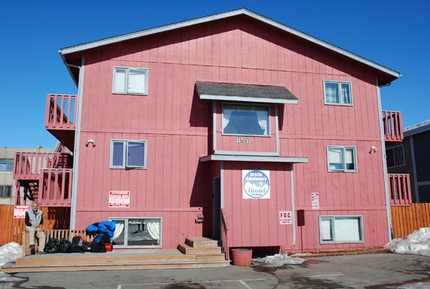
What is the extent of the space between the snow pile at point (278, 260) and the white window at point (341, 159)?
445 cm

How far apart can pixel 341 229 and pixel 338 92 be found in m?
5.64

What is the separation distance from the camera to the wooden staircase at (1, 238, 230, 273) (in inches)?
429

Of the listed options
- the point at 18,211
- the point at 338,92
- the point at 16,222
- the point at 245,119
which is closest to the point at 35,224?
the point at 18,211

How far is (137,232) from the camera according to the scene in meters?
13.8

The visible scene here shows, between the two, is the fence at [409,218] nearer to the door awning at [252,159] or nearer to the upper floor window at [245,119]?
the door awning at [252,159]

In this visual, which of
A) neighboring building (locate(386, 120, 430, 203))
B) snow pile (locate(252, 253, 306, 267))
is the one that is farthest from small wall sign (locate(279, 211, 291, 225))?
neighboring building (locate(386, 120, 430, 203))

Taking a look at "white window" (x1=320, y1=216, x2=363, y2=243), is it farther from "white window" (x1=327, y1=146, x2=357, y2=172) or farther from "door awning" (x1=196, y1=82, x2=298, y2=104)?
"door awning" (x1=196, y1=82, x2=298, y2=104)

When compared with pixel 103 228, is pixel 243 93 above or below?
above

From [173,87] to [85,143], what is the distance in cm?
387

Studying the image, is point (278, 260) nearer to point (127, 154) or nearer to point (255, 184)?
point (255, 184)

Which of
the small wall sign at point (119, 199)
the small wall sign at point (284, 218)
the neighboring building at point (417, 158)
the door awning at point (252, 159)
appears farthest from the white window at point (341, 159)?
the neighboring building at point (417, 158)

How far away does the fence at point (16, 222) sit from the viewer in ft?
51.2

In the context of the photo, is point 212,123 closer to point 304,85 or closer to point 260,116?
point 260,116

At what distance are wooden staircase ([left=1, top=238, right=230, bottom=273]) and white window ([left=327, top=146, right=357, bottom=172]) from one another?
617 centimetres
